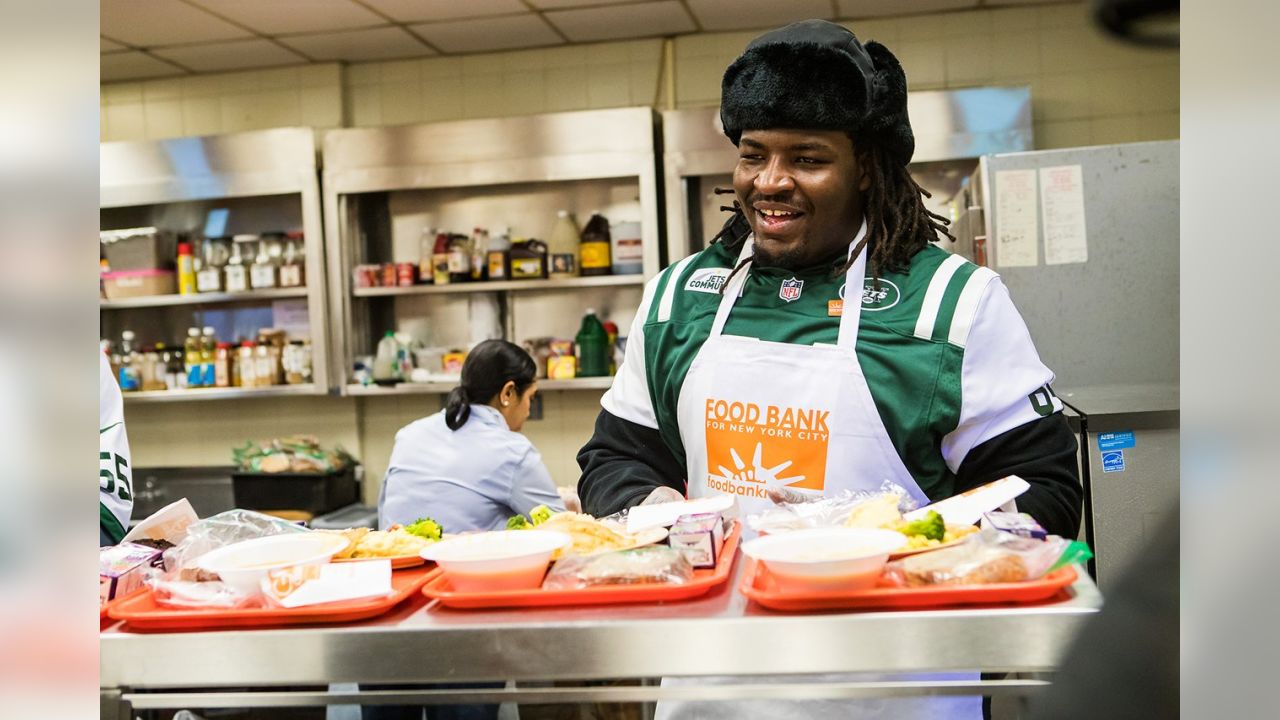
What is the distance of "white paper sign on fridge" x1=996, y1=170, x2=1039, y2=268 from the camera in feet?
10.8

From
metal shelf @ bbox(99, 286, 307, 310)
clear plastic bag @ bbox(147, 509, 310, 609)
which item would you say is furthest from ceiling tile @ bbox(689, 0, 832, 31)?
clear plastic bag @ bbox(147, 509, 310, 609)

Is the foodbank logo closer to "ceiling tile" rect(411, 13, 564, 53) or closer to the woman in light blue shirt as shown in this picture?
the woman in light blue shirt

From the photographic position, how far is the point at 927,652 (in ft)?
2.87

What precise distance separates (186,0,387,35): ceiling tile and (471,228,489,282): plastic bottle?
1014 millimetres

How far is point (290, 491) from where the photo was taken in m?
4.71

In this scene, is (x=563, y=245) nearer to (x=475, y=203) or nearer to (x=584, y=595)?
(x=475, y=203)

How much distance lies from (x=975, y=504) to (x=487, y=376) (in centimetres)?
258

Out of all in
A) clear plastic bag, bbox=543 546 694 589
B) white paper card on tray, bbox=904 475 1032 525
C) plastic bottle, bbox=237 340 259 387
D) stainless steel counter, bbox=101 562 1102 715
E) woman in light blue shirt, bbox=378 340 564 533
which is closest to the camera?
stainless steel counter, bbox=101 562 1102 715

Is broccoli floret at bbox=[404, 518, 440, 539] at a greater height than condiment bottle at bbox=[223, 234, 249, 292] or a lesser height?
lesser

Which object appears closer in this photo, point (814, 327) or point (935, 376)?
point (935, 376)

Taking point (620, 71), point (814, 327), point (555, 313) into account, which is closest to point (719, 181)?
point (620, 71)

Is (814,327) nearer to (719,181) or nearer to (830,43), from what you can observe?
(830,43)
